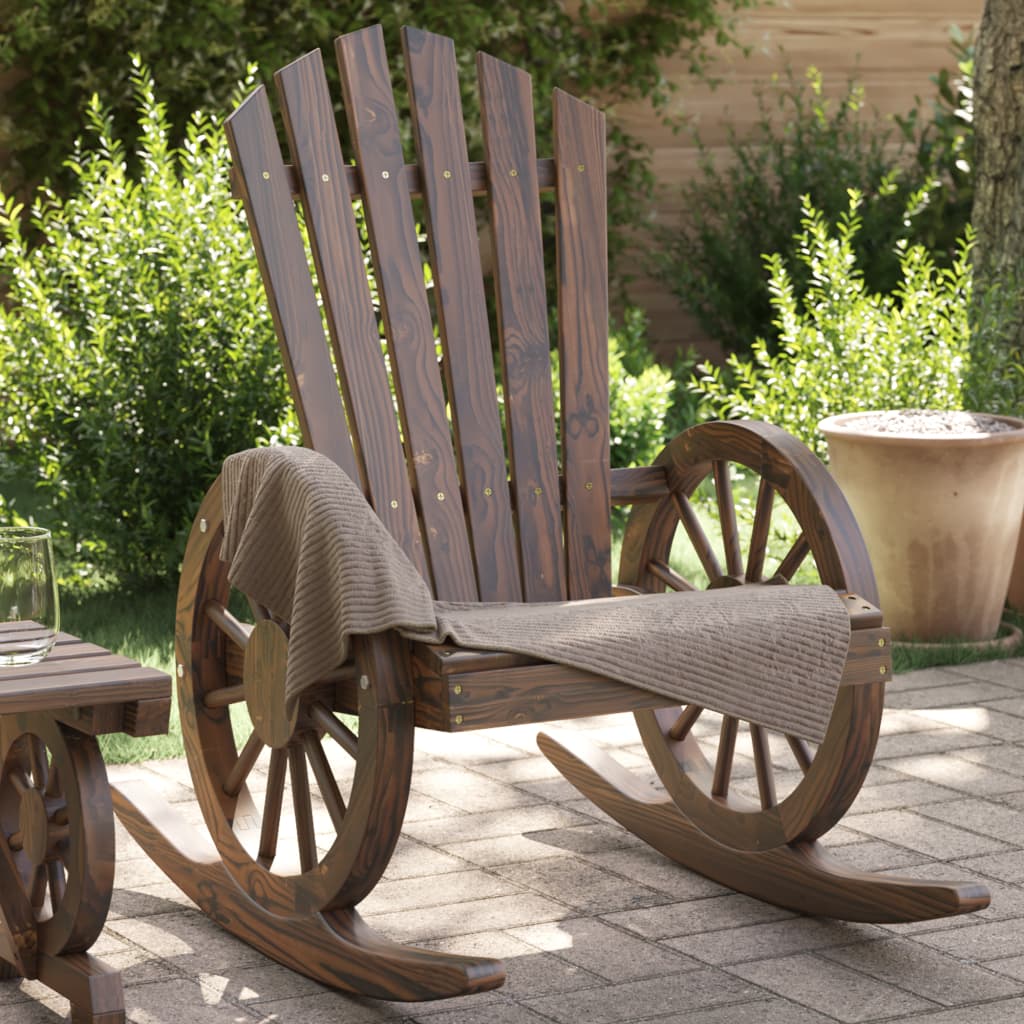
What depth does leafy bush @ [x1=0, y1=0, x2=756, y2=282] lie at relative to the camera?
5.27 meters

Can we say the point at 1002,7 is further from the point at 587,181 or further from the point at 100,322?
the point at 100,322

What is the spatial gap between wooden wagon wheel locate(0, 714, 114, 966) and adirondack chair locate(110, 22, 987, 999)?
0.26m

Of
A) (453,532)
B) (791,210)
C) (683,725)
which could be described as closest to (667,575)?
(683,725)

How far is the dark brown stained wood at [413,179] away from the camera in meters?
2.41

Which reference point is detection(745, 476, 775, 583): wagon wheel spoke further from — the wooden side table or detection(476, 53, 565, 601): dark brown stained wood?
the wooden side table

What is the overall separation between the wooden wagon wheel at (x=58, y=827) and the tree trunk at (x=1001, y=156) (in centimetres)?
274

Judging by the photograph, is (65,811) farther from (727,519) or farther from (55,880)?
(727,519)

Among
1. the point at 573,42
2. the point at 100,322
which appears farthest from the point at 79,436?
the point at 573,42

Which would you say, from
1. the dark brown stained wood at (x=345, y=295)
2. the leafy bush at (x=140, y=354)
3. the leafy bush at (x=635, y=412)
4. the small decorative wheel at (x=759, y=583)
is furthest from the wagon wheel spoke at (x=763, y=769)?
the leafy bush at (x=635, y=412)

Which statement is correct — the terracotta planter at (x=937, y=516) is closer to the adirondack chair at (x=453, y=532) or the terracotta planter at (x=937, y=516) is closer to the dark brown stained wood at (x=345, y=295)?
the adirondack chair at (x=453, y=532)

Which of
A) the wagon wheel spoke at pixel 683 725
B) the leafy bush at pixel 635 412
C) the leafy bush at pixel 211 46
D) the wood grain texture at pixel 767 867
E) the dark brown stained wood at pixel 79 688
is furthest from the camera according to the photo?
the leafy bush at pixel 211 46

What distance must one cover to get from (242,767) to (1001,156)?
2662 millimetres

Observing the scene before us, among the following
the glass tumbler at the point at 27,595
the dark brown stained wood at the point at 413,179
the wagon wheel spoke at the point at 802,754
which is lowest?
the wagon wheel spoke at the point at 802,754

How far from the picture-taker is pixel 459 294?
257cm
